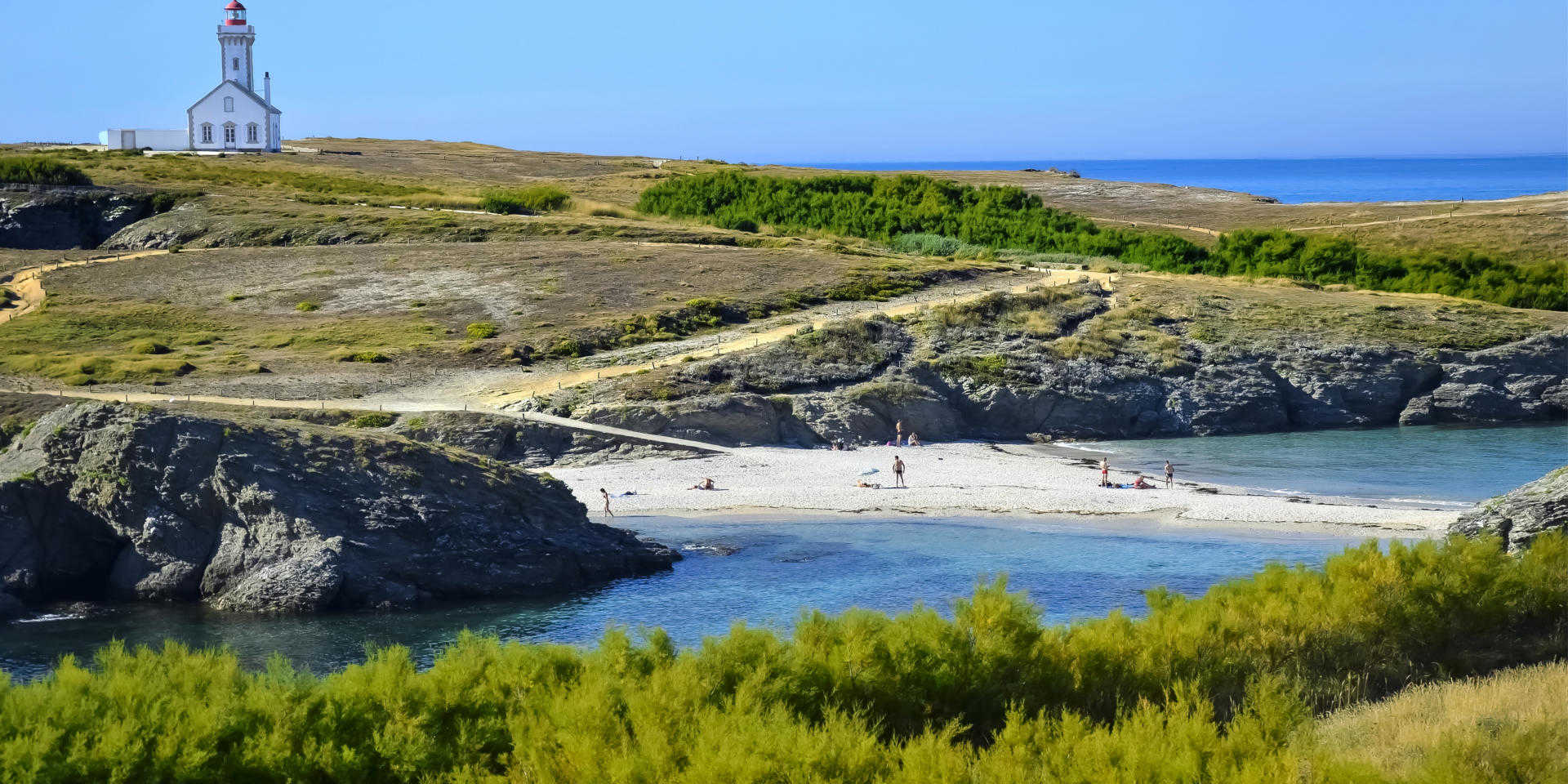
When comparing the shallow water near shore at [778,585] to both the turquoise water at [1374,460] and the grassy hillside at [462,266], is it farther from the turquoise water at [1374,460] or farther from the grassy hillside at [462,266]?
the grassy hillside at [462,266]

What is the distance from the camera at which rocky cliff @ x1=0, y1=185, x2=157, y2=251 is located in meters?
92.6

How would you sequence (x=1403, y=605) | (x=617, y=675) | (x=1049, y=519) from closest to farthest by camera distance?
1. (x=617, y=675)
2. (x=1403, y=605)
3. (x=1049, y=519)

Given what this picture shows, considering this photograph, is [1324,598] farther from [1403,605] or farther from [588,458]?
[588,458]

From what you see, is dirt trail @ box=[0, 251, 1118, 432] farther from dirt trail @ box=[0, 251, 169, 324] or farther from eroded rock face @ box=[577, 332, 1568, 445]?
eroded rock face @ box=[577, 332, 1568, 445]

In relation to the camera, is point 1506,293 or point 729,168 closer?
point 1506,293

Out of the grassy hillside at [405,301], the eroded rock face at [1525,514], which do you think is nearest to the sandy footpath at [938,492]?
the eroded rock face at [1525,514]

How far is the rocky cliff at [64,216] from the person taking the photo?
304 ft

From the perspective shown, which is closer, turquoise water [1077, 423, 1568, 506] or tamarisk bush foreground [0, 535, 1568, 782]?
tamarisk bush foreground [0, 535, 1568, 782]

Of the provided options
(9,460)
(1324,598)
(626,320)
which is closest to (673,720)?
(1324,598)

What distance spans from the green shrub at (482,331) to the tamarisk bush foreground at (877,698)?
45.4 metres

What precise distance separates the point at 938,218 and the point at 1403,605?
262ft

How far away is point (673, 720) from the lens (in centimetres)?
1539

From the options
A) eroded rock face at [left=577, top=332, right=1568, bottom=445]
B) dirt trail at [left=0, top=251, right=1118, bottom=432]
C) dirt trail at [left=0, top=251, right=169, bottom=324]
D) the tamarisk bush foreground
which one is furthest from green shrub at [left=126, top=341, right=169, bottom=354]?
the tamarisk bush foreground

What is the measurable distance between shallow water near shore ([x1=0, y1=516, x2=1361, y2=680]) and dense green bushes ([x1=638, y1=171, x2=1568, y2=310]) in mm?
44232
